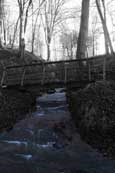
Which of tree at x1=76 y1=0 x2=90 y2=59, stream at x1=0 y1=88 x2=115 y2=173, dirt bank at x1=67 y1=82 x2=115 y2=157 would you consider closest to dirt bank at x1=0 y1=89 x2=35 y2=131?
stream at x1=0 y1=88 x2=115 y2=173

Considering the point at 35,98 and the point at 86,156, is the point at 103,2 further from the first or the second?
the point at 86,156

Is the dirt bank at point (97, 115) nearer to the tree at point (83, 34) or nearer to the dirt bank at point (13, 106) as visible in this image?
the dirt bank at point (13, 106)

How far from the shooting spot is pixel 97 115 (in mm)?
8148

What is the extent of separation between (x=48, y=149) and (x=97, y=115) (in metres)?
2.36

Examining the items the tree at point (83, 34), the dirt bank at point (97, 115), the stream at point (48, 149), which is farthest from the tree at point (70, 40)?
the stream at point (48, 149)

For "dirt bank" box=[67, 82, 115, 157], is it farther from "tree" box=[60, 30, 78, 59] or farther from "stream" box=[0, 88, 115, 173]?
"tree" box=[60, 30, 78, 59]

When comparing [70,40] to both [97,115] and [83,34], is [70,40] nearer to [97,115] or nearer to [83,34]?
[83,34]

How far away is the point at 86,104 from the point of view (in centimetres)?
905

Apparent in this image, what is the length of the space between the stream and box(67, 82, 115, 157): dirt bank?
1.19 ft

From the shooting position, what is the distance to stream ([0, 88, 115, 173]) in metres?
6.49

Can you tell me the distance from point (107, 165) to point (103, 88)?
373cm

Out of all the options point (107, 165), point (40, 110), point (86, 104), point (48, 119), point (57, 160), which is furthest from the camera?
point (40, 110)

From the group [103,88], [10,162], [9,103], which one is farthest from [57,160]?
[9,103]

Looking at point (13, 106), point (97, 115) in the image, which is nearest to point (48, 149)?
point (97, 115)
